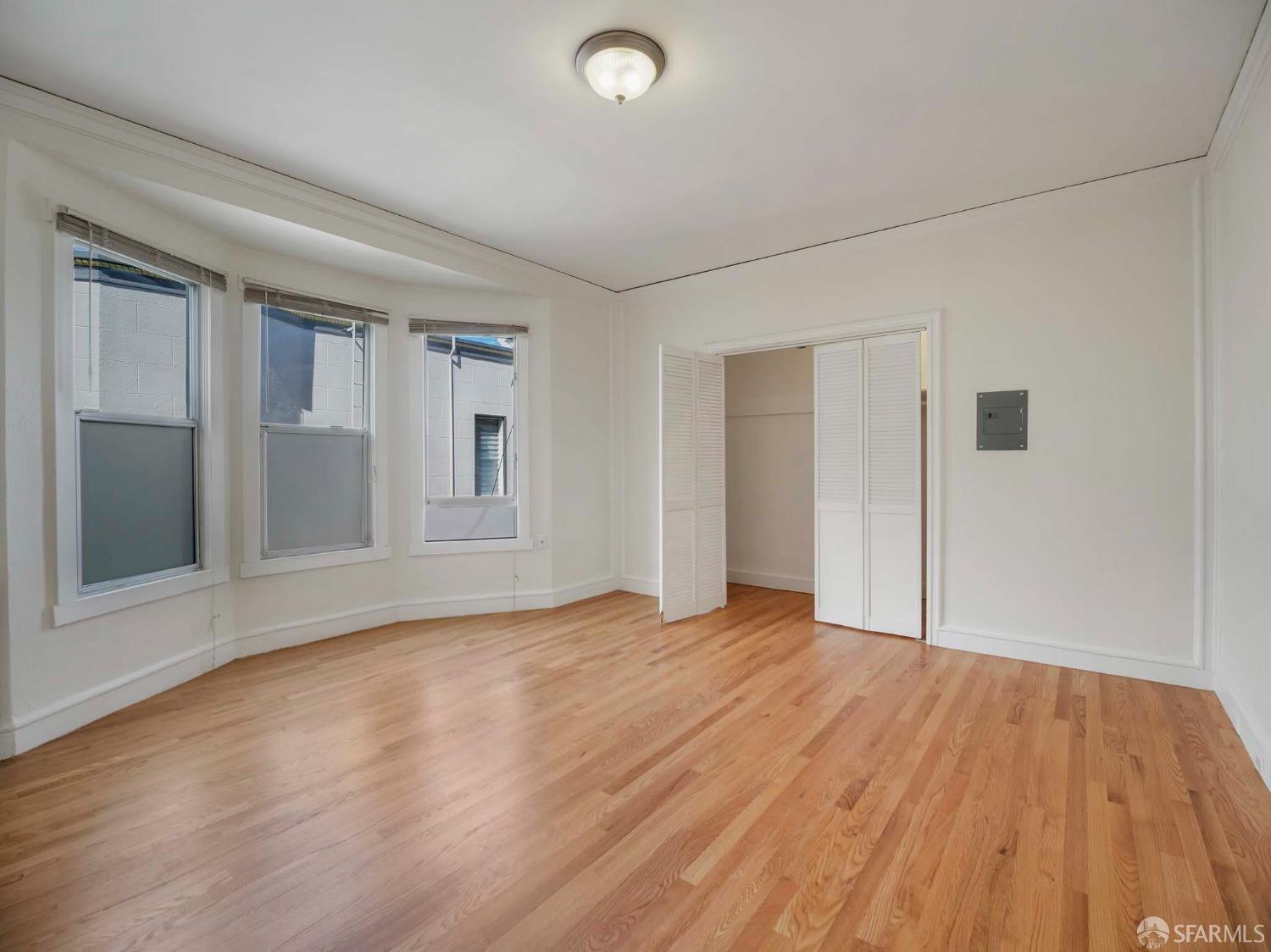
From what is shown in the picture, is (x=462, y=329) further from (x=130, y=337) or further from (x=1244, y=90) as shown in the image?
(x=1244, y=90)

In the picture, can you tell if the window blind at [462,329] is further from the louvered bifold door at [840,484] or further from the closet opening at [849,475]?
the louvered bifold door at [840,484]

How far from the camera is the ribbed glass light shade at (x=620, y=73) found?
231 centimetres

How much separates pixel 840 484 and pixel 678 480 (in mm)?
1227

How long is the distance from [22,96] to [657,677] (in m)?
4.06

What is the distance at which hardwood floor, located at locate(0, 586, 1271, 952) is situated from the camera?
1603 mm

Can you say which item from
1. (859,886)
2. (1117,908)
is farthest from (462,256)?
(1117,908)

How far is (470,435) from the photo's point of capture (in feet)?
15.9

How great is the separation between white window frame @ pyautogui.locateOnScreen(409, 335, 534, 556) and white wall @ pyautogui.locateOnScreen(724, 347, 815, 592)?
2.13 m

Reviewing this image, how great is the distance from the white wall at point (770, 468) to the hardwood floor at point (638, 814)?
2.45 m

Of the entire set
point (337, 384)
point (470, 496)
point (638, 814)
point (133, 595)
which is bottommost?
point (638, 814)

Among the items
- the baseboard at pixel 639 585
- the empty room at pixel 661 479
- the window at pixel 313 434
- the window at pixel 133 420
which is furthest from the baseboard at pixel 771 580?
the window at pixel 133 420

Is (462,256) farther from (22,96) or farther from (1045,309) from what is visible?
(1045,309)

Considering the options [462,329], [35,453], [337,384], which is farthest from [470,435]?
[35,453]

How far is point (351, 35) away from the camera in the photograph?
Answer: 2.24 m
